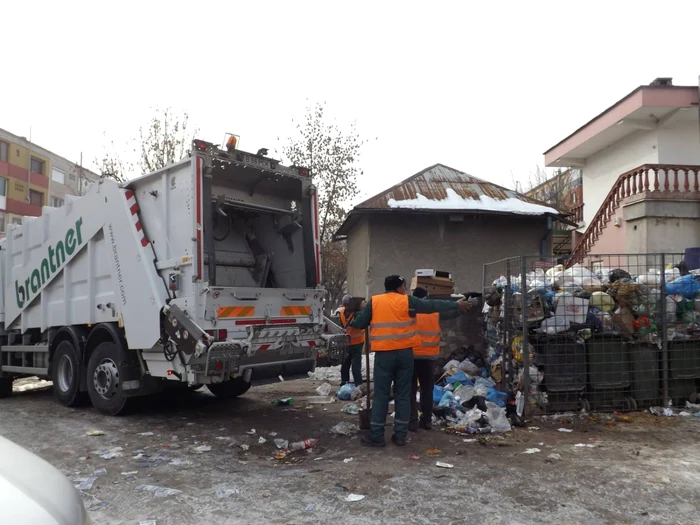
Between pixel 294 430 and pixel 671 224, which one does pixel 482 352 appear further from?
pixel 671 224

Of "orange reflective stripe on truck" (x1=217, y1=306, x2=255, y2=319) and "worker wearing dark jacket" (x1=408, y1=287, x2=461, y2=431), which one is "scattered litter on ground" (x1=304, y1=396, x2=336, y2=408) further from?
"orange reflective stripe on truck" (x1=217, y1=306, x2=255, y2=319)

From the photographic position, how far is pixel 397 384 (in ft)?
17.1

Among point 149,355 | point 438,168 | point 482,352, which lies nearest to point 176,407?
point 149,355

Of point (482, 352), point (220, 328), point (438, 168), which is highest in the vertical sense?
point (438, 168)

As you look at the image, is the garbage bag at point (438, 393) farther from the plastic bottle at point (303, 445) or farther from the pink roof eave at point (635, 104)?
the pink roof eave at point (635, 104)

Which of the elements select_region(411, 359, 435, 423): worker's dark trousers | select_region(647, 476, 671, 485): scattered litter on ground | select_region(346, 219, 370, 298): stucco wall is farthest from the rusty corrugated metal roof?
select_region(647, 476, 671, 485): scattered litter on ground

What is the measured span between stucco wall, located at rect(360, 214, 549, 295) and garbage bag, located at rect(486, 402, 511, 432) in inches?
267

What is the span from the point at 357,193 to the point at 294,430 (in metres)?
15.5

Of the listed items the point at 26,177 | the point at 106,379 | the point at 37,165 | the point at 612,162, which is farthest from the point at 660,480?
the point at 37,165

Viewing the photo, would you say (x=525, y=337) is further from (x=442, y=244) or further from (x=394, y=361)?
(x=442, y=244)

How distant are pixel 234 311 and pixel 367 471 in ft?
7.10

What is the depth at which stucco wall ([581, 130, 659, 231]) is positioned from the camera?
15.8 m

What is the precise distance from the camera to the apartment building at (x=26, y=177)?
108 ft

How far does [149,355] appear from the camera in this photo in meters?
5.86
